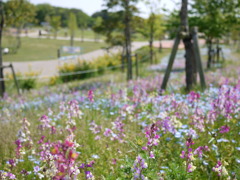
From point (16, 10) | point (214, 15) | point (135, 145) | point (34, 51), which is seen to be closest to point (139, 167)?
point (135, 145)

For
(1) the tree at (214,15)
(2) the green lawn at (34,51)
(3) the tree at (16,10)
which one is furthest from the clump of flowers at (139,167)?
(2) the green lawn at (34,51)

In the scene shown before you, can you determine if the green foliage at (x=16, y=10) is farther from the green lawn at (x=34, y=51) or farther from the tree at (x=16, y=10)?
the green lawn at (x=34, y=51)

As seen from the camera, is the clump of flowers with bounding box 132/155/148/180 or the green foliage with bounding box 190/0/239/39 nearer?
the clump of flowers with bounding box 132/155/148/180

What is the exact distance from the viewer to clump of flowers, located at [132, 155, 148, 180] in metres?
2.23

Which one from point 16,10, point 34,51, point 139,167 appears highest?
point 16,10

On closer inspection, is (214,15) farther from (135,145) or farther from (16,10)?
Result: (135,145)

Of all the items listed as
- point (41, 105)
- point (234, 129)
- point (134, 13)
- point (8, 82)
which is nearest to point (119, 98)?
point (41, 105)

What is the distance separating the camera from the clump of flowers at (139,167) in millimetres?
2229

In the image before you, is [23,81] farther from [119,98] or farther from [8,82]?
[119,98]

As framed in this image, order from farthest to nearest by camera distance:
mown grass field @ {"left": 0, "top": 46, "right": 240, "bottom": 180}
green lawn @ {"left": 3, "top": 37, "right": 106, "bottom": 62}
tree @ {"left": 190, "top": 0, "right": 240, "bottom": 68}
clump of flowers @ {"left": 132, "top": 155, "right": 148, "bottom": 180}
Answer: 1. green lawn @ {"left": 3, "top": 37, "right": 106, "bottom": 62}
2. tree @ {"left": 190, "top": 0, "right": 240, "bottom": 68}
3. mown grass field @ {"left": 0, "top": 46, "right": 240, "bottom": 180}
4. clump of flowers @ {"left": 132, "top": 155, "right": 148, "bottom": 180}

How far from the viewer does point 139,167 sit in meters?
2.25

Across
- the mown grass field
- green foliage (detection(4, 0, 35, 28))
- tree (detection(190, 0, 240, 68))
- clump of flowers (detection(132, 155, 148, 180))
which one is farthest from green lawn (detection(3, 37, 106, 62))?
clump of flowers (detection(132, 155, 148, 180))

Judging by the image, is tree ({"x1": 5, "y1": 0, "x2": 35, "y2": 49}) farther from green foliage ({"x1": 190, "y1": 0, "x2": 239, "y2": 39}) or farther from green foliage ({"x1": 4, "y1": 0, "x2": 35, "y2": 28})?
green foliage ({"x1": 190, "y1": 0, "x2": 239, "y2": 39})

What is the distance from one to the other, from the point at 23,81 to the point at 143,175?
47.2ft
